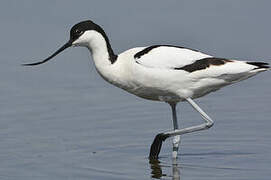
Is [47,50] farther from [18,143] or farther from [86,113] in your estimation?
[18,143]

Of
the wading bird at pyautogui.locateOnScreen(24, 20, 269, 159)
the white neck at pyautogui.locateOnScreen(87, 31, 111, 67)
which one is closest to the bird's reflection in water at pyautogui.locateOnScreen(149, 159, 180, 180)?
the wading bird at pyautogui.locateOnScreen(24, 20, 269, 159)

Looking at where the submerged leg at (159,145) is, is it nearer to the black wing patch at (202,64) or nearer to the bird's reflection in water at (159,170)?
the bird's reflection in water at (159,170)

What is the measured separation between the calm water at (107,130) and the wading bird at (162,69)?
0.76 metres

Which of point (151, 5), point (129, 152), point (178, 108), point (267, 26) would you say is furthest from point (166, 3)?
point (129, 152)

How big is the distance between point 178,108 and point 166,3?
3895 millimetres

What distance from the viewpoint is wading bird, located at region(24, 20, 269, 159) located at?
9.73m

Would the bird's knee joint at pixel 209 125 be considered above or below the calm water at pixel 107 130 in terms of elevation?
above

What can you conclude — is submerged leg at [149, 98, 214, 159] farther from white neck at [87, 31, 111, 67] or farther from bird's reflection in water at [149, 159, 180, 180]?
white neck at [87, 31, 111, 67]

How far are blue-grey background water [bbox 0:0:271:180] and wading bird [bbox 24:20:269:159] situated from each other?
762mm

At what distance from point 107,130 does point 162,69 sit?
1.59m

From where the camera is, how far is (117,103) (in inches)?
470

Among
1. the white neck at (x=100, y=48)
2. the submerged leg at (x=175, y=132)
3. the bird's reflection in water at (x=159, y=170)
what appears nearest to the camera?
the bird's reflection in water at (x=159, y=170)

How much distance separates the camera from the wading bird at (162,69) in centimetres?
973

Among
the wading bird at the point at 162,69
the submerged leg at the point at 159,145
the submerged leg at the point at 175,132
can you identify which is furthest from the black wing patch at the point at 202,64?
the submerged leg at the point at 159,145
